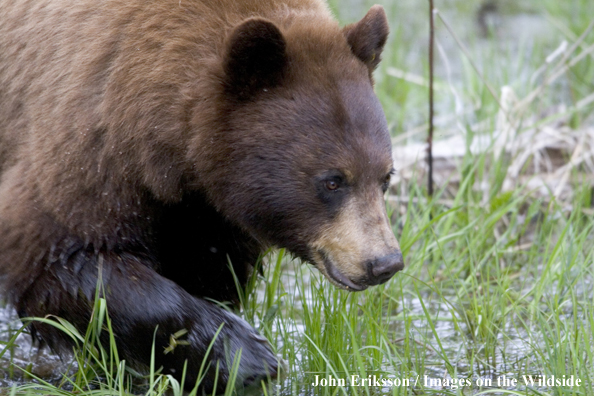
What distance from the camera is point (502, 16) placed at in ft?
39.6

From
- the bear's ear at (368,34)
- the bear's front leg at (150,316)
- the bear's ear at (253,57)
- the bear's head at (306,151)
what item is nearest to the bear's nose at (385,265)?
the bear's head at (306,151)

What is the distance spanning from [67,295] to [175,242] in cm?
60

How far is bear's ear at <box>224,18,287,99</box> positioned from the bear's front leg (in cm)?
88

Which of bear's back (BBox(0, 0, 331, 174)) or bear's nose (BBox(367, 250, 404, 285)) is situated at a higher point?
bear's back (BBox(0, 0, 331, 174))

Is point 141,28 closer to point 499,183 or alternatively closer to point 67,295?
point 67,295

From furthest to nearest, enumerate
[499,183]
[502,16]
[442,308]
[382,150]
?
[502,16] → [499,183] → [442,308] → [382,150]

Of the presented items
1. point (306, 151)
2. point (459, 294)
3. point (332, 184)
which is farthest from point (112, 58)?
point (459, 294)

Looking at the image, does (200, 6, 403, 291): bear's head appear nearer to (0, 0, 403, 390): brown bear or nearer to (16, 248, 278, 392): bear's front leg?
(0, 0, 403, 390): brown bear

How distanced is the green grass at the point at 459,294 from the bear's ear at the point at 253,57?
0.96 m

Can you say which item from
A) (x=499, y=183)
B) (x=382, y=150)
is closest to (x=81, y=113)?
(x=382, y=150)

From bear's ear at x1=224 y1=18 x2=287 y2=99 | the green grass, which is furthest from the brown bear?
the green grass

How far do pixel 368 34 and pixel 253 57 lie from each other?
611mm

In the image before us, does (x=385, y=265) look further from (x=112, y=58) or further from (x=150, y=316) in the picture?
(x=112, y=58)

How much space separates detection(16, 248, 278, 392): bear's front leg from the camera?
3.52m
